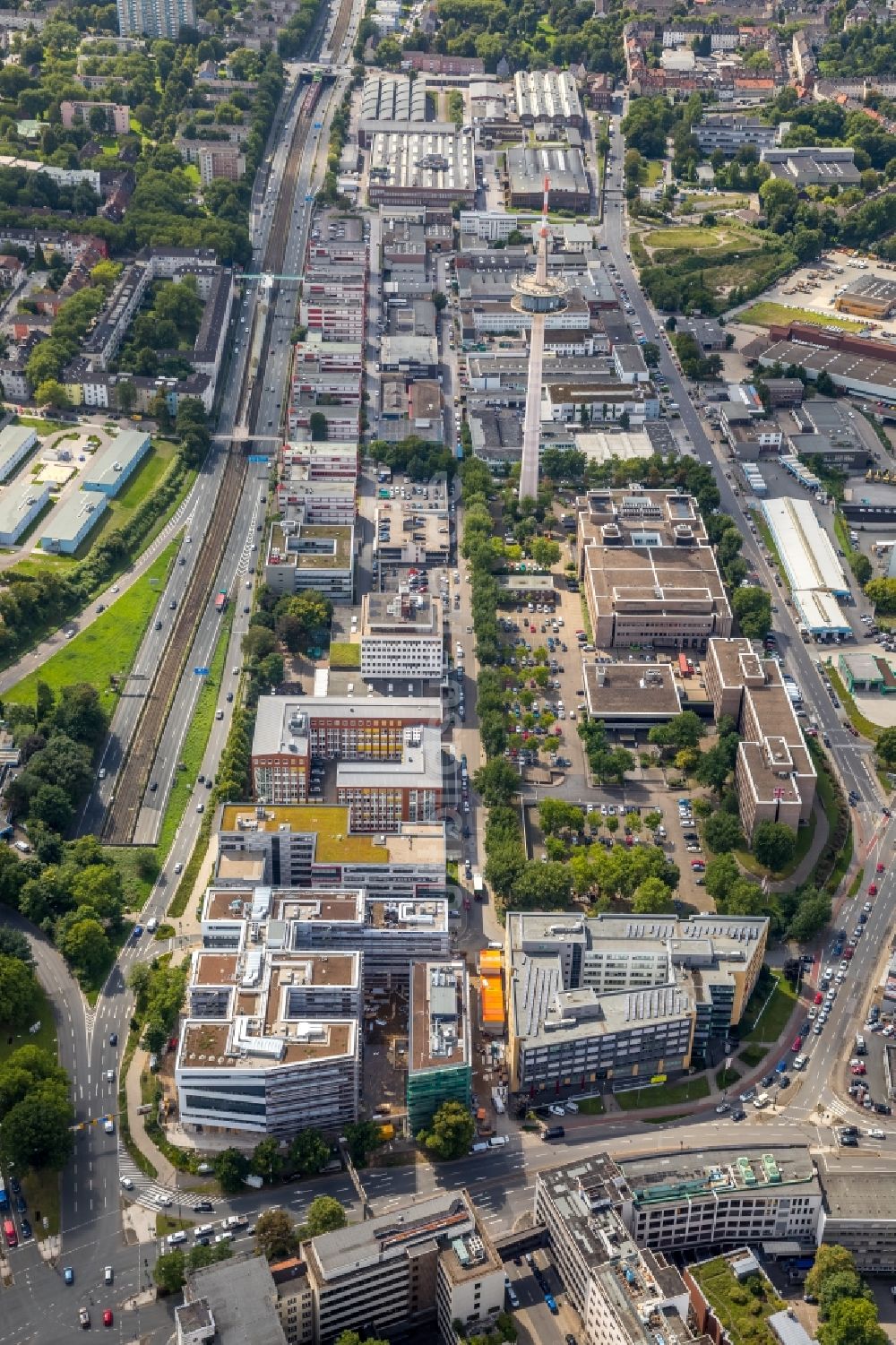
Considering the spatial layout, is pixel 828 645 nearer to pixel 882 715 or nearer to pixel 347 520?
pixel 882 715

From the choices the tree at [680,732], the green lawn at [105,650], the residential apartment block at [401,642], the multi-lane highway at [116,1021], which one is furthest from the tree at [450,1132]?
the green lawn at [105,650]

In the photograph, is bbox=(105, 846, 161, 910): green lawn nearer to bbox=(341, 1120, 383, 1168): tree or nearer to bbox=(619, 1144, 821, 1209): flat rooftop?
bbox=(341, 1120, 383, 1168): tree

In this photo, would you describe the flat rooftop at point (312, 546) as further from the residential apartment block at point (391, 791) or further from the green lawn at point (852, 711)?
the green lawn at point (852, 711)

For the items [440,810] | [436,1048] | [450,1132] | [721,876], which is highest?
[436,1048]

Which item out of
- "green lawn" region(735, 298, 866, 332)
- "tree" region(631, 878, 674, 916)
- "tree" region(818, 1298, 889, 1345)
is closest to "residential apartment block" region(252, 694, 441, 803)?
"tree" region(631, 878, 674, 916)

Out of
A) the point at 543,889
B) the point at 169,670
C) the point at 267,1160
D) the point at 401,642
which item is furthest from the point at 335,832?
the point at 169,670

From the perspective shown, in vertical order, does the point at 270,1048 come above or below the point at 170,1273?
above

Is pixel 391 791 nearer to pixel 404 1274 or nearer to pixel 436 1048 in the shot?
pixel 436 1048
